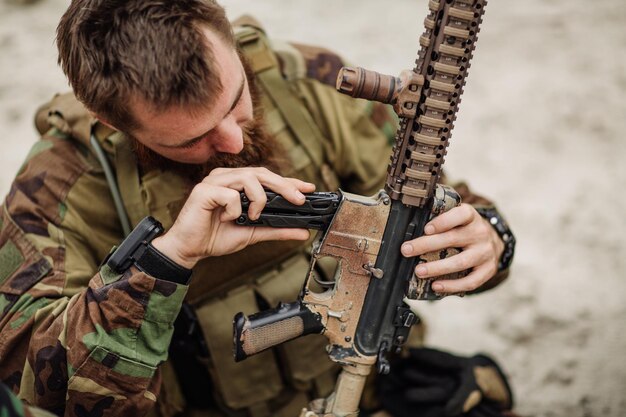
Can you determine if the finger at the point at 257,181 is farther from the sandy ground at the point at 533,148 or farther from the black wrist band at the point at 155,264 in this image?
the sandy ground at the point at 533,148

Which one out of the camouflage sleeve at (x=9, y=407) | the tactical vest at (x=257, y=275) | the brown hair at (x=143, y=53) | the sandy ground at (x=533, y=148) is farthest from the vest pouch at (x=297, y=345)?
the sandy ground at (x=533, y=148)

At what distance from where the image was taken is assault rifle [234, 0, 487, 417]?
1354 mm

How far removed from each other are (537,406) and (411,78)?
1.79 meters

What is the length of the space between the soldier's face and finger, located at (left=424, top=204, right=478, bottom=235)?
19.5 inches

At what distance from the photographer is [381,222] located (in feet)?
5.01

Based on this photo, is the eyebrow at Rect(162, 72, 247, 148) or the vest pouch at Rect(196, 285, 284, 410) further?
the vest pouch at Rect(196, 285, 284, 410)

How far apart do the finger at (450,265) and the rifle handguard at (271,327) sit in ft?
0.92

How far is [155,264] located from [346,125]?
0.78 metres

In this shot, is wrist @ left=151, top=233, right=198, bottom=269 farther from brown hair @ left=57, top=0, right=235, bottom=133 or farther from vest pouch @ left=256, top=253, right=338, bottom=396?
vest pouch @ left=256, top=253, right=338, bottom=396

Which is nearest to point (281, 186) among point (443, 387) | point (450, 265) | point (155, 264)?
point (155, 264)

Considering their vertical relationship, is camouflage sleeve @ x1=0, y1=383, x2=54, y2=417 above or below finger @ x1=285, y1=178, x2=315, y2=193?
below

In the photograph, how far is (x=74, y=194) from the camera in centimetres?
174

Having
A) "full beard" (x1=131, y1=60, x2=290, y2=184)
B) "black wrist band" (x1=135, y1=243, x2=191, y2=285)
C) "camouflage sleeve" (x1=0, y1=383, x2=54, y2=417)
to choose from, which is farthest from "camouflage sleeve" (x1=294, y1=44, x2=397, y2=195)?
"camouflage sleeve" (x1=0, y1=383, x2=54, y2=417)

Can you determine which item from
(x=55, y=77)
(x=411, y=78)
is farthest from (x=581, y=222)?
(x=55, y=77)
